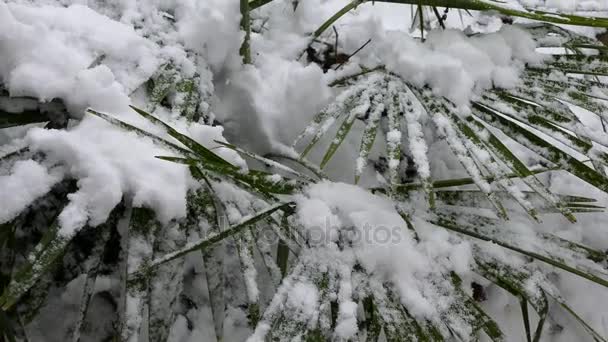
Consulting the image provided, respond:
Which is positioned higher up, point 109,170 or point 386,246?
point 109,170

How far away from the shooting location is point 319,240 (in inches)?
21.5

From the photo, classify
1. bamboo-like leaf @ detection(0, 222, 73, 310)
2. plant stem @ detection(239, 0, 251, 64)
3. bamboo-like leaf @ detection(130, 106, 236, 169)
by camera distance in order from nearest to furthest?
bamboo-like leaf @ detection(0, 222, 73, 310)
bamboo-like leaf @ detection(130, 106, 236, 169)
plant stem @ detection(239, 0, 251, 64)

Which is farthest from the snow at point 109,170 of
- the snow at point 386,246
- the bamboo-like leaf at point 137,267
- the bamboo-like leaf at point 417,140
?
the bamboo-like leaf at point 417,140

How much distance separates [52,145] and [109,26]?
0.77 ft

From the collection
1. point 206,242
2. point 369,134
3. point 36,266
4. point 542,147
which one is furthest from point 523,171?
point 36,266

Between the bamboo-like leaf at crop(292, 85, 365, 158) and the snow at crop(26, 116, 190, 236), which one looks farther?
the bamboo-like leaf at crop(292, 85, 365, 158)

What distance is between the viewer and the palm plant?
0.50 metres

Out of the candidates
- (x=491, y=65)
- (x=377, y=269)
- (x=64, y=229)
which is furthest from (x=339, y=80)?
(x=64, y=229)

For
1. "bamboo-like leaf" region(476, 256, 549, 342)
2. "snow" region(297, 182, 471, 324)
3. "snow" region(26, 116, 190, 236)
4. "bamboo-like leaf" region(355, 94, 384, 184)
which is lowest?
"bamboo-like leaf" region(476, 256, 549, 342)

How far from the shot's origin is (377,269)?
54cm

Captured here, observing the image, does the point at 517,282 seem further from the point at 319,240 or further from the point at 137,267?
the point at 137,267

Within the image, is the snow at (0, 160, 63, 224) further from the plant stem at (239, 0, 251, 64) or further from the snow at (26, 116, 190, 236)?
the plant stem at (239, 0, 251, 64)

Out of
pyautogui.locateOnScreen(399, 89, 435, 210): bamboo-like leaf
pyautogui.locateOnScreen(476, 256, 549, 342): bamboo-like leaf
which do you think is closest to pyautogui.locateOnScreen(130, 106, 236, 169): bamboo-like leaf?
pyautogui.locateOnScreen(399, 89, 435, 210): bamboo-like leaf

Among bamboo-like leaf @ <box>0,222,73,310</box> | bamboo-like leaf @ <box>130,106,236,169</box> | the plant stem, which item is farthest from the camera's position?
the plant stem
